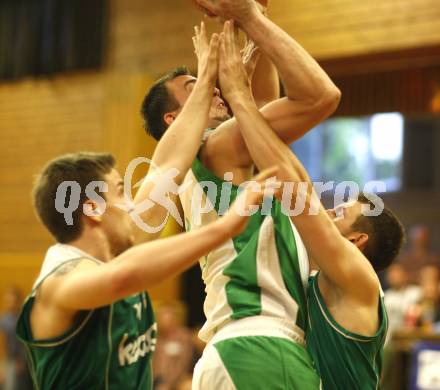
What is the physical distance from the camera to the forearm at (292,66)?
294 centimetres

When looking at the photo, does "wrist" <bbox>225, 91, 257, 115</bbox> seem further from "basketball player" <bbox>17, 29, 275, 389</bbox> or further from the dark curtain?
the dark curtain

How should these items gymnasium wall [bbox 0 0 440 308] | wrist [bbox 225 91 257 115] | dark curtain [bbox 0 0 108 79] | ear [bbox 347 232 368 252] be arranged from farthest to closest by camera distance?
1. dark curtain [bbox 0 0 108 79]
2. gymnasium wall [bbox 0 0 440 308]
3. ear [bbox 347 232 368 252]
4. wrist [bbox 225 91 257 115]

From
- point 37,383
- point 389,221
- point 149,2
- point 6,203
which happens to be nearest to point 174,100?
point 389,221

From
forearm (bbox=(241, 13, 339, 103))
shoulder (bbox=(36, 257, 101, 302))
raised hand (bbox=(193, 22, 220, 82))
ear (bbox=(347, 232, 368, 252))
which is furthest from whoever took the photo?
ear (bbox=(347, 232, 368, 252))

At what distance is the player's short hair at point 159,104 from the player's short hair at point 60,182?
16.9 inches

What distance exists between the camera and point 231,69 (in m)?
3.15

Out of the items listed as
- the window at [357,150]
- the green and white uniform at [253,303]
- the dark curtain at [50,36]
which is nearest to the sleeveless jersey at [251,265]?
the green and white uniform at [253,303]

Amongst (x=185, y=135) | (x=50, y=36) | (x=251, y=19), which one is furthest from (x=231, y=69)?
(x=50, y=36)

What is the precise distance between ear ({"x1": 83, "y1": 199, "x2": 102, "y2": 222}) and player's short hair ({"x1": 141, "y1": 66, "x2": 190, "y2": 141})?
589 millimetres

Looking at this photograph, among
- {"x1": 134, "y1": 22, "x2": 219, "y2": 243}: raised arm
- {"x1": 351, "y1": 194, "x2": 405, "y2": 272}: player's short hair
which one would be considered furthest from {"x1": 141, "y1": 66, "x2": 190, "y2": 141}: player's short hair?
{"x1": 351, "y1": 194, "x2": 405, "y2": 272}: player's short hair

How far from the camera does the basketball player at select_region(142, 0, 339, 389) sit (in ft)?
9.77

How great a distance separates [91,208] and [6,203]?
10.7 meters

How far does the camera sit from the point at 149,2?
11992mm

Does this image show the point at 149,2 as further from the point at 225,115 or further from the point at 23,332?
the point at 23,332
